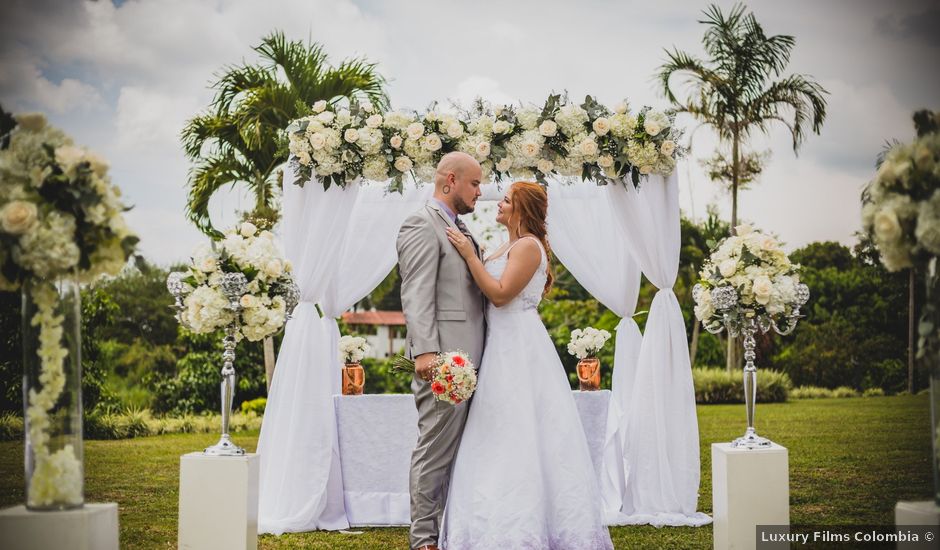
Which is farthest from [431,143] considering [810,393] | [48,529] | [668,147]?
[810,393]

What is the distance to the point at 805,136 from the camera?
1396 cm

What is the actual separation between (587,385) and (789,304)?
6.46 ft

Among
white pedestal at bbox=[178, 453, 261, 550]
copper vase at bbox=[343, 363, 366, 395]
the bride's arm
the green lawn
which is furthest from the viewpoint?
copper vase at bbox=[343, 363, 366, 395]

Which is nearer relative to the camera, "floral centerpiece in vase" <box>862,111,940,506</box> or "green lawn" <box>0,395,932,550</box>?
"floral centerpiece in vase" <box>862,111,940,506</box>

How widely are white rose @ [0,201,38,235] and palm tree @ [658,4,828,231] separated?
12857 millimetres

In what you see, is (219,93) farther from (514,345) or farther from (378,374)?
(514,345)

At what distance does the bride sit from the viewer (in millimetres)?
4312

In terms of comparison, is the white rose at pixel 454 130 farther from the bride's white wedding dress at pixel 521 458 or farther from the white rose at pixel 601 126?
the bride's white wedding dress at pixel 521 458

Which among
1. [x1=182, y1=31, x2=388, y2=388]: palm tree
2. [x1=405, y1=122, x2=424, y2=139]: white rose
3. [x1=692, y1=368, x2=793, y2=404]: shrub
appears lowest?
[x1=692, y1=368, x2=793, y2=404]: shrub

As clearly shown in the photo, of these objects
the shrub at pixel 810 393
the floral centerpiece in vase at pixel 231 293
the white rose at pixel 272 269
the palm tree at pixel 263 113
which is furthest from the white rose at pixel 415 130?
the shrub at pixel 810 393

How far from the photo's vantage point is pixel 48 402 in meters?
3.14

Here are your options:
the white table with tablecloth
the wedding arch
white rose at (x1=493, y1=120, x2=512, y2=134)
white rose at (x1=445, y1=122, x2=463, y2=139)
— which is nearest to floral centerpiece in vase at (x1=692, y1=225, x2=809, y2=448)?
the wedding arch

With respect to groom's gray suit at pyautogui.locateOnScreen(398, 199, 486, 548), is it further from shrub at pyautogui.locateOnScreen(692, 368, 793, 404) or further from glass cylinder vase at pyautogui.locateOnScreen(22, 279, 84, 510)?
shrub at pyautogui.locateOnScreen(692, 368, 793, 404)

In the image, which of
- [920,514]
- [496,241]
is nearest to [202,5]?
[496,241]
